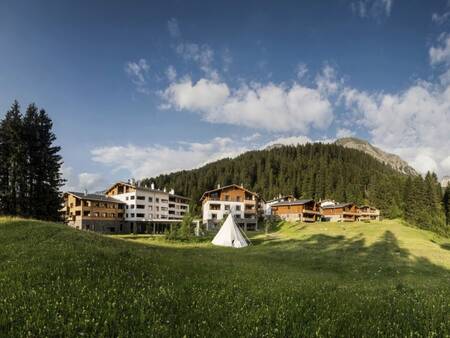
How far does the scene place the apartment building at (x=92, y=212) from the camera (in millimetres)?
98500

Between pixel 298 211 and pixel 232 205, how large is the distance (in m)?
25.3

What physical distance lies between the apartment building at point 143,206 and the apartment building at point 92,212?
4.28 metres

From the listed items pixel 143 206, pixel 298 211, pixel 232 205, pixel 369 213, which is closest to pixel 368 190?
pixel 369 213

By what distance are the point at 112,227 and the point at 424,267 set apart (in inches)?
3852

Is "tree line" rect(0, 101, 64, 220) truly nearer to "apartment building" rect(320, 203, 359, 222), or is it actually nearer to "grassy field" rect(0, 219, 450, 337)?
"grassy field" rect(0, 219, 450, 337)

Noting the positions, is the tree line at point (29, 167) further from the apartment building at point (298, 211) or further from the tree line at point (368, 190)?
the apartment building at point (298, 211)

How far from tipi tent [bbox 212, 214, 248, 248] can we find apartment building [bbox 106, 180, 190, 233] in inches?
2122

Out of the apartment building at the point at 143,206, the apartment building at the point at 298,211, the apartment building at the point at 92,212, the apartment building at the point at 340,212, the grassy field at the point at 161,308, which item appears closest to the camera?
the grassy field at the point at 161,308

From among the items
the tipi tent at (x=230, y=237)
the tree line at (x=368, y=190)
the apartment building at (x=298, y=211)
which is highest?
the tree line at (x=368, y=190)

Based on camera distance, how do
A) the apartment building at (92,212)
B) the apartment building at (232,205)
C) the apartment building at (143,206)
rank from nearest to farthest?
the apartment building at (92,212)
the apartment building at (232,205)
the apartment building at (143,206)

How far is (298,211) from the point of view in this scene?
118 m

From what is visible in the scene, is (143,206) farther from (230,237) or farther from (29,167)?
(230,237)

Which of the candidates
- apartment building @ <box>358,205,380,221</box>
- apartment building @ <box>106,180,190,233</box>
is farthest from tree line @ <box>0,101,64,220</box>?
apartment building @ <box>358,205,380,221</box>

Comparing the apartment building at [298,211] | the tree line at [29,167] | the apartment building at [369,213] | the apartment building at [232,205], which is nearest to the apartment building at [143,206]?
the apartment building at [232,205]
